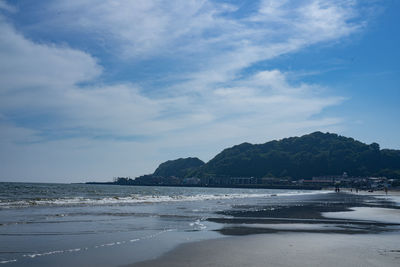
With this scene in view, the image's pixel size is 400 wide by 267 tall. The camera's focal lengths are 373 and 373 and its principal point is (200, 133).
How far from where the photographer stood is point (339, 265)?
10133mm

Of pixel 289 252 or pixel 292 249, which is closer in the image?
pixel 289 252

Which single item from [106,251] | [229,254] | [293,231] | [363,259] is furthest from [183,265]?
[293,231]

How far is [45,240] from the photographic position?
46.9ft

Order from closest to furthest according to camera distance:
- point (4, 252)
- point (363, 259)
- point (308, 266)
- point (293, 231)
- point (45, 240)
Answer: point (308, 266)
point (363, 259)
point (4, 252)
point (45, 240)
point (293, 231)

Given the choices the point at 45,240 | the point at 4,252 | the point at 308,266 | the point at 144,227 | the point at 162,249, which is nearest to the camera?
the point at 308,266

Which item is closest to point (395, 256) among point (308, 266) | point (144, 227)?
point (308, 266)

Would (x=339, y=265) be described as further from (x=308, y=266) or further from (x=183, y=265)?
(x=183, y=265)

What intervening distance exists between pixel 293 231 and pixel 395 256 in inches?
270

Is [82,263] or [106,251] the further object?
[106,251]

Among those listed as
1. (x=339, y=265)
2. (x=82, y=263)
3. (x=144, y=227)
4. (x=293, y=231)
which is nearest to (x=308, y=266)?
(x=339, y=265)

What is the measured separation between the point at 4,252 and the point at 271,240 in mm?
9529

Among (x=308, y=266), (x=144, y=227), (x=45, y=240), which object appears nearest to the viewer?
(x=308, y=266)

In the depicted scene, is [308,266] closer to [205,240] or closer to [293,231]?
[205,240]

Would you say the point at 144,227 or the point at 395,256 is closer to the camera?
the point at 395,256
